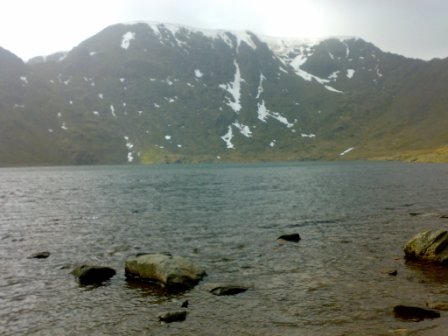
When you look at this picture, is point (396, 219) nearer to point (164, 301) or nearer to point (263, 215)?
point (263, 215)

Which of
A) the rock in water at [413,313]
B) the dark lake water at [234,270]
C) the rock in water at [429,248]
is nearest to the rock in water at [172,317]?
the dark lake water at [234,270]

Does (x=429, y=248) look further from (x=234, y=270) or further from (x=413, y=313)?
(x=234, y=270)

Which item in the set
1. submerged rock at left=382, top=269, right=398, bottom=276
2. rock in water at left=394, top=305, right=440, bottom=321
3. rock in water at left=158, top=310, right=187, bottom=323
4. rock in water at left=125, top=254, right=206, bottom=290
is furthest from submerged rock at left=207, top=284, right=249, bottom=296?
submerged rock at left=382, top=269, right=398, bottom=276

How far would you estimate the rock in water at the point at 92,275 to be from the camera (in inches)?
1090

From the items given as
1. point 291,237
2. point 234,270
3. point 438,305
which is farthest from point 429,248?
point 234,270

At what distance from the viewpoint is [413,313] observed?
20.7 m

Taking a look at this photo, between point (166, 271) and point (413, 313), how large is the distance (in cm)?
1450

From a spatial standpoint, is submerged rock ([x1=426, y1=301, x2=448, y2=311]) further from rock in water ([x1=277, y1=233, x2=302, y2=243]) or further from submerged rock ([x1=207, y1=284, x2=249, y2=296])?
rock in water ([x1=277, y1=233, x2=302, y2=243])

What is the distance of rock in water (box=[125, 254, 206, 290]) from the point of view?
86.4 ft

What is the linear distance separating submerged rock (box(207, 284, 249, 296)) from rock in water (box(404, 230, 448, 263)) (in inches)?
592

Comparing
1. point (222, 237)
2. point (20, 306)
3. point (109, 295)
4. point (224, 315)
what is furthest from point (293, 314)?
point (222, 237)

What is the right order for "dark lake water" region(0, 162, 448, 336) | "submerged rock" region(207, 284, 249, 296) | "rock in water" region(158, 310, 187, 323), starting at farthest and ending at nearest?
"submerged rock" region(207, 284, 249, 296)
"rock in water" region(158, 310, 187, 323)
"dark lake water" region(0, 162, 448, 336)

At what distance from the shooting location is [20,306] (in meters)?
23.1

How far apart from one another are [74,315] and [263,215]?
37.4 meters
